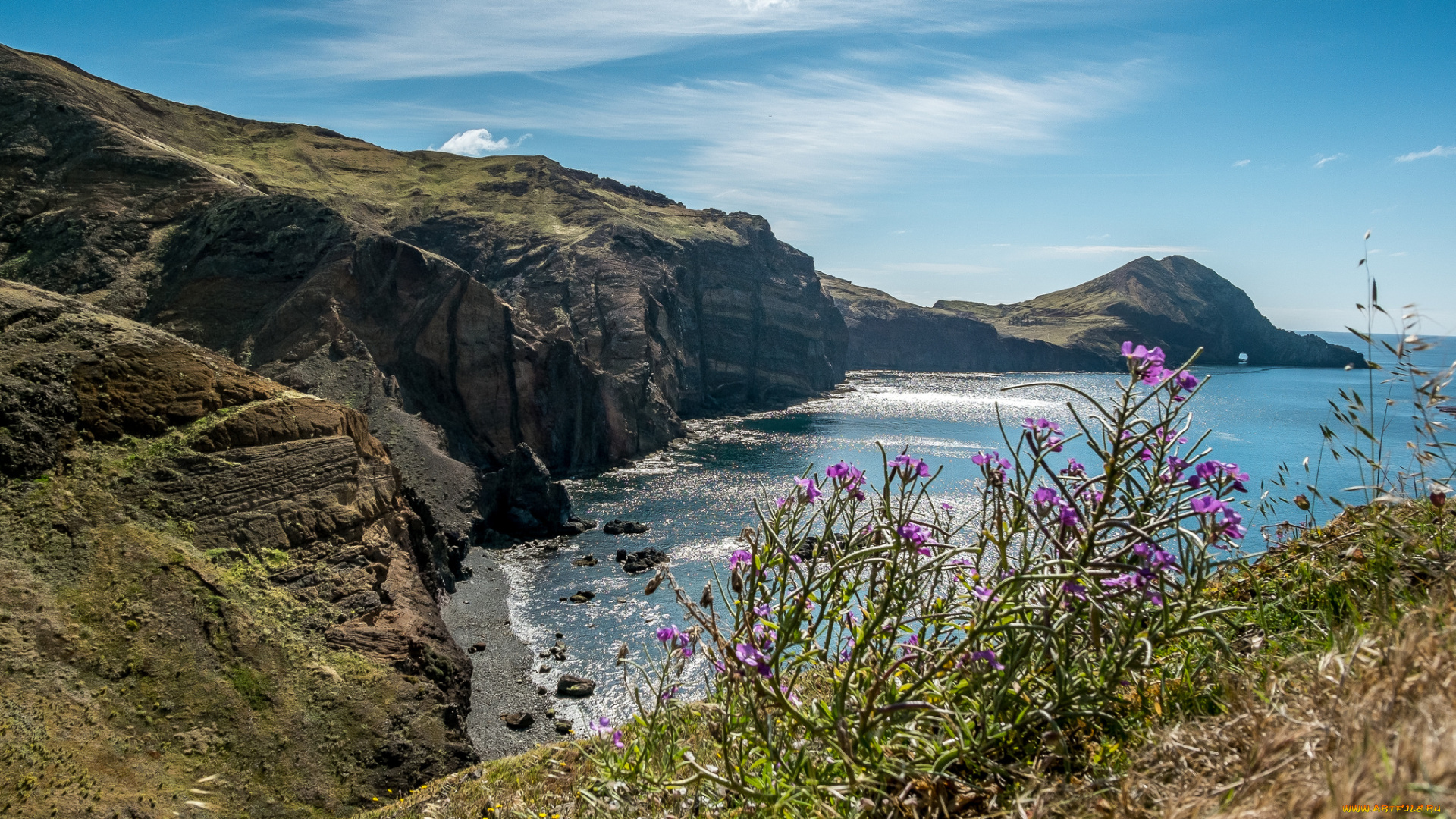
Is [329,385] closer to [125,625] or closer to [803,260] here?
[125,625]

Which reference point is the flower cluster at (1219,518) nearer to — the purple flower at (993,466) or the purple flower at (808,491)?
the purple flower at (993,466)

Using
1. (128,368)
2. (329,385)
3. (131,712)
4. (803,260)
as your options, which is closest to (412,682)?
(131,712)

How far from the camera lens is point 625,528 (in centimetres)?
5834

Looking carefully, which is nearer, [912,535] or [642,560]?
[912,535]

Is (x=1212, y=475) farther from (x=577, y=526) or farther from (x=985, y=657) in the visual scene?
(x=577, y=526)

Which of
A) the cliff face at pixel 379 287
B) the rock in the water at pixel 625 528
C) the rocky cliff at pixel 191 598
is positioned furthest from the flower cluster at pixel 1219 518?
the rock in the water at pixel 625 528

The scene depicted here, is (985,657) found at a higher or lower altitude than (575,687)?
higher

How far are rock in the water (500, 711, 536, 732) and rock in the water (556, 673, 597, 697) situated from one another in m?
2.53

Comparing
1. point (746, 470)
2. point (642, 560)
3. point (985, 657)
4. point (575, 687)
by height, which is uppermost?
point (985, 657)

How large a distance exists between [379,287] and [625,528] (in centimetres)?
3705

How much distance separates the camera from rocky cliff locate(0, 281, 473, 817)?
1870 cm

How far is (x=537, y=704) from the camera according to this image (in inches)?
1294

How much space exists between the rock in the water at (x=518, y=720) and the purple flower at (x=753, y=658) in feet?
99.9

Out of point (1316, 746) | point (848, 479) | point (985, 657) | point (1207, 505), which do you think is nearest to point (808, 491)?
point (848, 479)
